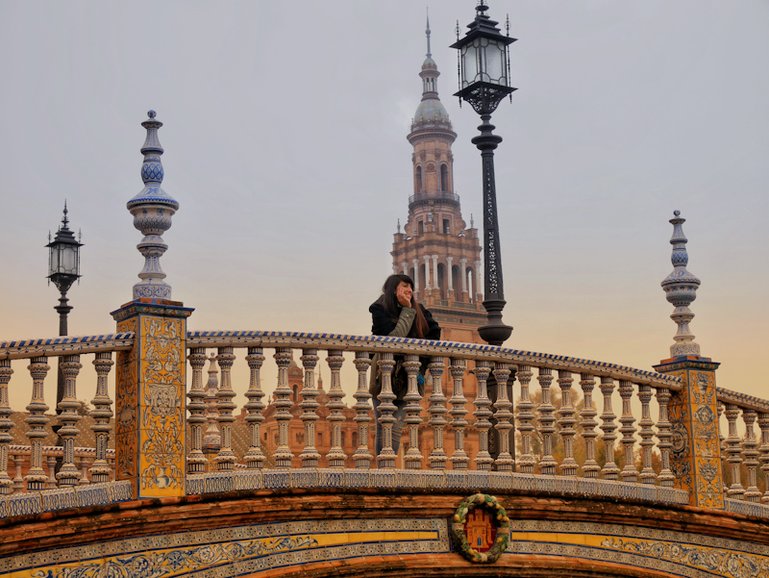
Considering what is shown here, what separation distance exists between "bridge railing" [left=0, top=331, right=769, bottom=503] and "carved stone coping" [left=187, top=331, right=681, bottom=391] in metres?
0.01

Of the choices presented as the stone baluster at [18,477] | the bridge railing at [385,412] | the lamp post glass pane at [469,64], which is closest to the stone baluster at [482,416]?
the bridge railing at [385,412]

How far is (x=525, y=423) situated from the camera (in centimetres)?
1099

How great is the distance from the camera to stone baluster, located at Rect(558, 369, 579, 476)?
37.0ft

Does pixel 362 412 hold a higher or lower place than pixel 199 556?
higher

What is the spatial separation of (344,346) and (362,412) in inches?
21.8

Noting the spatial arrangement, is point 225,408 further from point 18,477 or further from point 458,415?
point 18,477

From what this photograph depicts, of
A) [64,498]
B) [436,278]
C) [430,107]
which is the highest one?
[430,107]

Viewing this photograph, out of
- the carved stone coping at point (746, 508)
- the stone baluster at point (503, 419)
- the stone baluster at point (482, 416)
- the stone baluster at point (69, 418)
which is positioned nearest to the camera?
the stone baluster at point (69, 418)

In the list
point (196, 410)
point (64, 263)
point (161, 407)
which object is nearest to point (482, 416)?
point (196, 410)

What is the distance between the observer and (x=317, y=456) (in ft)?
32.3

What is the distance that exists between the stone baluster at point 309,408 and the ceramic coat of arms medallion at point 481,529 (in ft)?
4.77

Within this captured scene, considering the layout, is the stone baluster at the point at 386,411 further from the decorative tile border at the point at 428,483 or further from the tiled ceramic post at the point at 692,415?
the tiled ceramic post at the point at 692,415

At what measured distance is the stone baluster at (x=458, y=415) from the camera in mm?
10539

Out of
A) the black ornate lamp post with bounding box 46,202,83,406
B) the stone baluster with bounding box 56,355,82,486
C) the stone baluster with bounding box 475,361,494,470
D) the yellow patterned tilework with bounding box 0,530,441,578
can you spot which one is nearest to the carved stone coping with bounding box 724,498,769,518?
the stone baluster with bounding box 475,361,494,470
